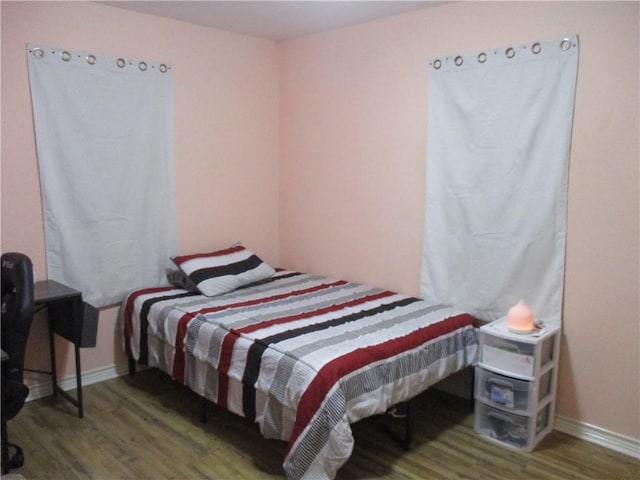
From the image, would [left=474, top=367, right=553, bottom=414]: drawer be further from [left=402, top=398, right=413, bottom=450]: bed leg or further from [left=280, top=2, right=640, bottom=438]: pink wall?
[left=402, top=398, right=413, bottom=450]: bed leg

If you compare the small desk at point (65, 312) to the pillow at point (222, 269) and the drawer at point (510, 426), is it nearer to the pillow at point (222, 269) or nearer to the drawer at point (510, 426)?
the pillow at point (222, 269)

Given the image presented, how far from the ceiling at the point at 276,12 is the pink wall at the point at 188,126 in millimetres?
139

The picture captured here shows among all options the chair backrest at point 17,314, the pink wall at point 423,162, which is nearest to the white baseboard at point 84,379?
the chair backrest at point 17,314

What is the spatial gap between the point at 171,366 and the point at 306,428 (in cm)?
116

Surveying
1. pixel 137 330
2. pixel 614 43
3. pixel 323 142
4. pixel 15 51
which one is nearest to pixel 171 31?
pixel 15 51

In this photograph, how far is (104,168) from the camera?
326 centimetres

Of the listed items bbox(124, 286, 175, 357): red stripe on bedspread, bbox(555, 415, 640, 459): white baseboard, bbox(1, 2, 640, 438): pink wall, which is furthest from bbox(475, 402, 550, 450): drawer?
bbox(124, 286, 175, 357): red stripe on bedspread

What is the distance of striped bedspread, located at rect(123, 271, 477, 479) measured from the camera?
219 centimetres

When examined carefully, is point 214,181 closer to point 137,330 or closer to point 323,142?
point 323,142

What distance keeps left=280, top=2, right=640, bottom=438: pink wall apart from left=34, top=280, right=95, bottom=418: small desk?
1802 millimetres

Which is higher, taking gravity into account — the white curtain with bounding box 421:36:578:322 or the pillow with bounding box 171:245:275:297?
the white curtain with bounding box 421:36:578:322

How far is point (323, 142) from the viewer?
3.88m

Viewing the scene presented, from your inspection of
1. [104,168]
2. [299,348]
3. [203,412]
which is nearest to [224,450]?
[203,412]

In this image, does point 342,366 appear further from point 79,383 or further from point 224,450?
point 79,383
